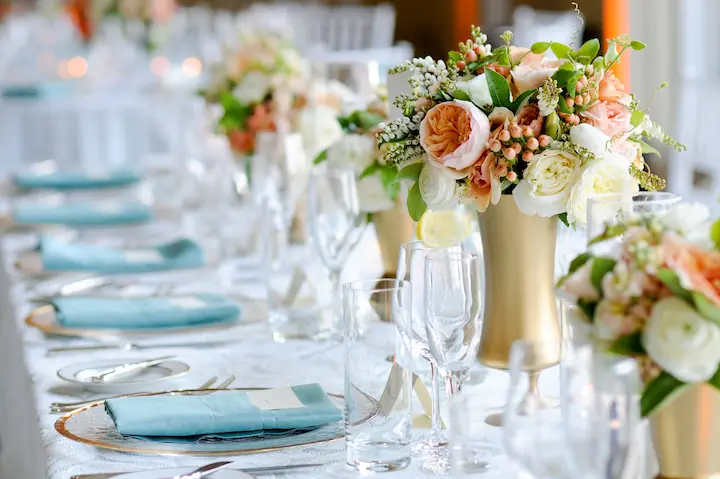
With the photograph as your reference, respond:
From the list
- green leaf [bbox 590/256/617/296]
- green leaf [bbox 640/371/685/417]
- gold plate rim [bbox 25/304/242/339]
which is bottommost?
gold plate rim [bbox 25/304/242/339]

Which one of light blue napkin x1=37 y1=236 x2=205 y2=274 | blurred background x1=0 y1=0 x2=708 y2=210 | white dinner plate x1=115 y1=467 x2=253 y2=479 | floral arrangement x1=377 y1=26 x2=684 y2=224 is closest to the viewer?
white dinner plate x1=115 y1=467 x2=253 y2=479

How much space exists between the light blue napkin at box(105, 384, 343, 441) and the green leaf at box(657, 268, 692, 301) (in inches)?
18.9

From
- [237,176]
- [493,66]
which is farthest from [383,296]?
[237,176]

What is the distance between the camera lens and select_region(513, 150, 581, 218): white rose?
1.34 m

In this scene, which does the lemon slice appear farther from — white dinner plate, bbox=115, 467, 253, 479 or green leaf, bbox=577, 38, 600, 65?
white dinner plate, bbox=115, 467, 253, 479

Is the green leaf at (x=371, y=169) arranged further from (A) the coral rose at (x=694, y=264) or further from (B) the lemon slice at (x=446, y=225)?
(A) the coral rose at (x=694, y=264)

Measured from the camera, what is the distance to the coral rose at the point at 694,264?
0.88 metres

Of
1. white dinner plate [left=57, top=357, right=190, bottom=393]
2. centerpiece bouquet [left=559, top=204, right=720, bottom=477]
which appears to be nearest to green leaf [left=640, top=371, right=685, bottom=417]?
centerpiece bouquet [left=559, top=204, right=720, bottom=477]

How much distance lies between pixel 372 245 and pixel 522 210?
2.39 ft

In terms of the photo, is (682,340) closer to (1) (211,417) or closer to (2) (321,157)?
(1) (211,417)

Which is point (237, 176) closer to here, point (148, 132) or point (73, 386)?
point (73, 386)

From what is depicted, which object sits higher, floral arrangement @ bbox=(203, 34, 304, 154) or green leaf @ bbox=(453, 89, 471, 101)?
green leaf @ bbox=(453, 89, 471, 101)

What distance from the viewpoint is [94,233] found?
2.69 meters

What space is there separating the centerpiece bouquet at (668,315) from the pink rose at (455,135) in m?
0.38
